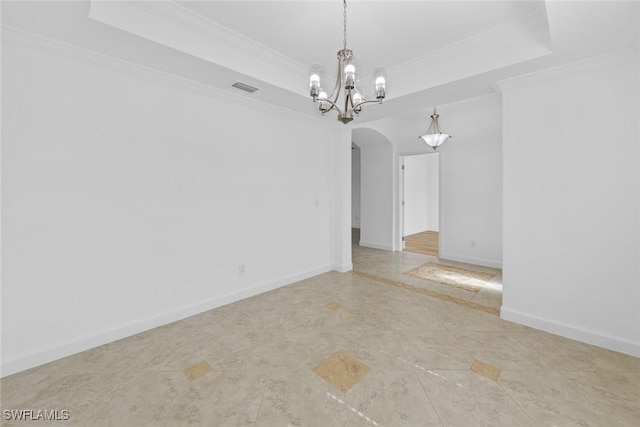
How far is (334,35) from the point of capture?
2473 mm

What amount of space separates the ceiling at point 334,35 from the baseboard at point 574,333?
7.79ft

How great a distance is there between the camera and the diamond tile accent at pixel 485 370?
195cm

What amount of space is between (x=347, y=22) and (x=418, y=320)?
292 centimetres

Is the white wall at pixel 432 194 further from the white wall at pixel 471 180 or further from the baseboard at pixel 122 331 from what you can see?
the baseboard at pixel 122 331

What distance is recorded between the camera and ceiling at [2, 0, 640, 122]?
6.08ft

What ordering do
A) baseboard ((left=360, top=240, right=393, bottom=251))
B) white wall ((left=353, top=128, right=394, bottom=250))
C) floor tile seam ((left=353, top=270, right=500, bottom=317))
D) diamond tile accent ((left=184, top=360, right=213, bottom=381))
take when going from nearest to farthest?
1. diamond tile accent ((left=184, top=360, right=213, bottom=381))
2. floor tile seam ((left=353, top=270, right=500, bottom=317))
3. white wall ((left=353, top=128, right=394, bottom=250))
4. baseboard ((left=360, top=240, right=393, bottom=251))

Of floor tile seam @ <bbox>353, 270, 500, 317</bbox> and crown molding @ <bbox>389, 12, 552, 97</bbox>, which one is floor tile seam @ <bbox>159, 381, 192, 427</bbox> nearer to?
floor tile seam @ <bbox>353, 270, 500, 317</bbox>

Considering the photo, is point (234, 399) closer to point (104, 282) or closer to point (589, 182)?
point (104, 282)

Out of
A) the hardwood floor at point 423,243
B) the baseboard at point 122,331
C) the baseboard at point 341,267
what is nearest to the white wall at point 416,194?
the hardwood floor at point 423,243

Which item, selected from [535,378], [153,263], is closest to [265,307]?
[153,263]

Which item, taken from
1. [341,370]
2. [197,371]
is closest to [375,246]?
[341,370]

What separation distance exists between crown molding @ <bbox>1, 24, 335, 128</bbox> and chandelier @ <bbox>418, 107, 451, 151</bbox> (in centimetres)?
303

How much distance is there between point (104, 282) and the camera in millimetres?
2379

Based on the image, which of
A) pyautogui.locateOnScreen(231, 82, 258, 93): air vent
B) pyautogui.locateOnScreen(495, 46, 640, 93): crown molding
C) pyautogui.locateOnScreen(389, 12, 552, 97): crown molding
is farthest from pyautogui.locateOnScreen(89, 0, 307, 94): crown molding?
pyautogui.locateOnScreen(495, 46, 640, 93): crown molding
